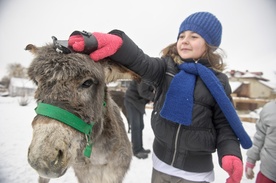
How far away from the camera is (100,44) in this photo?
1456mm

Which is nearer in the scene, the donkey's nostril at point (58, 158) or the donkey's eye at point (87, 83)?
the donkey's nostril at point (58, 158)

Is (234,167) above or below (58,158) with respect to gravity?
below

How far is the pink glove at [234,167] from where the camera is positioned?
61.4 inches

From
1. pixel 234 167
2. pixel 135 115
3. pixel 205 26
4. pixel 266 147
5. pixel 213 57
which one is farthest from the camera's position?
pixel 135 115

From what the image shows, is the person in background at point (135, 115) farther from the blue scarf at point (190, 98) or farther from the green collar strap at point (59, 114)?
the green collar strap at point (59, 114)

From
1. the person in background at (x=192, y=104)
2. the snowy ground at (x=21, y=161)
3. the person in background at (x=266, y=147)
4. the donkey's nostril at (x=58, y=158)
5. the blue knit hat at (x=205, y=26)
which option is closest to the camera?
the donkey's nostril at (x=58, y=158)

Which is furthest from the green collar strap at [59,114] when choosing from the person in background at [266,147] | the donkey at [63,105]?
the person in background at [266,147]

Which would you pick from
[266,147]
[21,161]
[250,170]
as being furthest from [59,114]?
[21,161]

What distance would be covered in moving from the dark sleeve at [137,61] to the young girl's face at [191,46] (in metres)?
0.27

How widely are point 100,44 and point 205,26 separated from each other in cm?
111

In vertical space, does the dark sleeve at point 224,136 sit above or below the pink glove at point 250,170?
above

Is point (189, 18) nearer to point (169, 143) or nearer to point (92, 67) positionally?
point (92, 67)

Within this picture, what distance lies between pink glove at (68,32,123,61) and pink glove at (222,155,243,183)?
131 centimetres

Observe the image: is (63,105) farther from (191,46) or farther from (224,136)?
(224,136)
